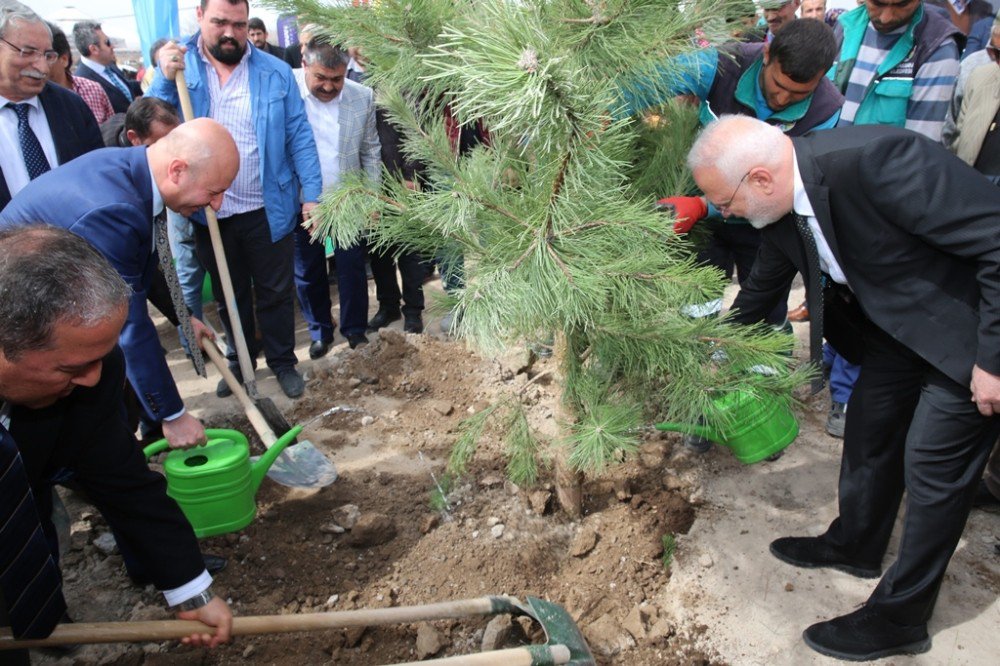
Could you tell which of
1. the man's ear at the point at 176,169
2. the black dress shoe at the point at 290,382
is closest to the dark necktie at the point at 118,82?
the black dress shoe at the point at 290,382

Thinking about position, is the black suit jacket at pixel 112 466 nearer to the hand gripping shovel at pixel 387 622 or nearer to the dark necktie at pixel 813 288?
the hand gripping shovel at pixel 387 622

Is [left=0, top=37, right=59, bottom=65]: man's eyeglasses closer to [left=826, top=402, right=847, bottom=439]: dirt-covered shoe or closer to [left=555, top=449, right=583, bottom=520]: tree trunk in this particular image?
[left=555, top=449, right=583, bottom=520]: tree trunk

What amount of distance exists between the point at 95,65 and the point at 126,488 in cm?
462

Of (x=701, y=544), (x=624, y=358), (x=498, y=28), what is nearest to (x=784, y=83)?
(x=624, y=358)

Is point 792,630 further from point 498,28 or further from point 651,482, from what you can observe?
point 498,28

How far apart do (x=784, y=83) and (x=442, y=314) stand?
1.57 m

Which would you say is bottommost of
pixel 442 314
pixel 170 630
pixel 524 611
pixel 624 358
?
pixel 524 611

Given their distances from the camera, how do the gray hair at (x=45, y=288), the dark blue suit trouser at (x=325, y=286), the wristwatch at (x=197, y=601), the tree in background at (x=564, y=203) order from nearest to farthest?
the gray hair at (x=45, y=288) → the tree in background at (x=564, y=203) → the wristwatch at (x=197, y=601) → the dark blue suit trouser at (x=325, y=286)

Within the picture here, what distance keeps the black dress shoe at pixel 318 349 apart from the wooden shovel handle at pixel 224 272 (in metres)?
0.67

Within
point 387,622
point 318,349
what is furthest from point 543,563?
point 318,349

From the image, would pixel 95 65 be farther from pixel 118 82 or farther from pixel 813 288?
pixel 813 288

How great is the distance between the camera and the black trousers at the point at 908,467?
1.86 m

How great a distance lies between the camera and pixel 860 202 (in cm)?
180

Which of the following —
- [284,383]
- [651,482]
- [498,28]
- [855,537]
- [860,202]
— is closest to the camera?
[498,28]
